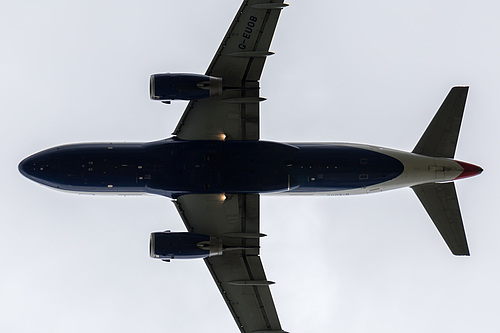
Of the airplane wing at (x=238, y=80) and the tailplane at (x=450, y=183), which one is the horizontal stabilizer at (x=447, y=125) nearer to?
the tailplane at (x=450, y=183)

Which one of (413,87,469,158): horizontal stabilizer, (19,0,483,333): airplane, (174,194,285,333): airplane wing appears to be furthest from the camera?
(174,194,285,333): airplane wing

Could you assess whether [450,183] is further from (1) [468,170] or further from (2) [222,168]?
(2) [222,168]

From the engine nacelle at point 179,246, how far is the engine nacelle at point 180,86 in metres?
7.73

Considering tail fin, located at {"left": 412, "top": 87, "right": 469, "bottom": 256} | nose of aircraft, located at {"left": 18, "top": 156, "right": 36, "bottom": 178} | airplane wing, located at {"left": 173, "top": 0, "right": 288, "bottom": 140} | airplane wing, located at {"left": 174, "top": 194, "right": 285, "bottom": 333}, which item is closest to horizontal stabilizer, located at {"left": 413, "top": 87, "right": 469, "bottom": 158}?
tail fin, located at {"left": 412, "top": 87, "right": 469, "bottom": 256}

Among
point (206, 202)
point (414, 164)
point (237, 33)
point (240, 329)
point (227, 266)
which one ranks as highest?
point (237, 33)

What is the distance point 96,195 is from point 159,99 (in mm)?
7240

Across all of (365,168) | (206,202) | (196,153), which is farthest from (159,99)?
(365,168)

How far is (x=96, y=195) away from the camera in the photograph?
35.2 meters

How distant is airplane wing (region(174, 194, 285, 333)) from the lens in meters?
35.0

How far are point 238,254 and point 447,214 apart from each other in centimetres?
1253

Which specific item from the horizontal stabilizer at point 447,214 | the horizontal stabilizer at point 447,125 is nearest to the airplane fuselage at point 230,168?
the horizontal stabilizer at point 447,125

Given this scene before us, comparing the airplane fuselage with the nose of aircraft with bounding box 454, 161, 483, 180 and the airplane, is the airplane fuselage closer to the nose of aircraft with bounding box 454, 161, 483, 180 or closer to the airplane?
the airplane

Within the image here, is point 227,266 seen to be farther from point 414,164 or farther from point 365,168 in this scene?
point 414,164

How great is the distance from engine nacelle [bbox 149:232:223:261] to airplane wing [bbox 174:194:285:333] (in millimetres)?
1651
